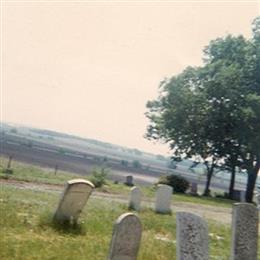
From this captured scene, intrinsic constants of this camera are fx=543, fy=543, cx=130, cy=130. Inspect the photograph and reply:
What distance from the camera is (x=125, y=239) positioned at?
8.98 metres

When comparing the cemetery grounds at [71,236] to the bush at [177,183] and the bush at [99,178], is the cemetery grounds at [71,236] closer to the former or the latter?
the bush at [99,178]

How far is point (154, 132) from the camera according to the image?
44656 mm

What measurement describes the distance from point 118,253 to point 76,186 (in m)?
4.15

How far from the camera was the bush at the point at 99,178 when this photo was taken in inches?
1222

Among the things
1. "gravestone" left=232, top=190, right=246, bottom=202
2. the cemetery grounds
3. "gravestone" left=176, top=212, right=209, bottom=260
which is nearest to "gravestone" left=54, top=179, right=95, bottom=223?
the cemetery grounds

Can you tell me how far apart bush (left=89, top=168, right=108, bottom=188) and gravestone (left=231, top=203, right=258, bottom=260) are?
2214cm

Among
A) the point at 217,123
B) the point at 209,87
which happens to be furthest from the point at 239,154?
the point at 209,87

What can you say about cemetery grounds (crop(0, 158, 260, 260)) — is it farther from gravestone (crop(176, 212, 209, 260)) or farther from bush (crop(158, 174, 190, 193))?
bush (crop(158, 174, 190, 193))

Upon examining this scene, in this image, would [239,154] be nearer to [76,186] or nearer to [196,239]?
[76,186]

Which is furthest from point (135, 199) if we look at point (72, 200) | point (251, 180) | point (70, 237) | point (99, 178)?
point (251, 180)

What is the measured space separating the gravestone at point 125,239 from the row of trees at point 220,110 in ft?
97.3

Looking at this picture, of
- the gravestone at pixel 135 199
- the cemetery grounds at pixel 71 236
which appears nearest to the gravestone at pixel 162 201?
the gravestone at pixel 135 199

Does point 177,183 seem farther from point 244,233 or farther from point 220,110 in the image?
point 244,233

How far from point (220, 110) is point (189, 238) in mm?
32710
